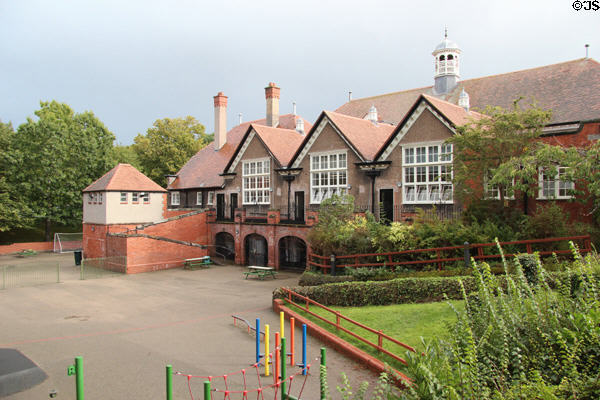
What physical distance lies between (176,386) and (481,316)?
694cm

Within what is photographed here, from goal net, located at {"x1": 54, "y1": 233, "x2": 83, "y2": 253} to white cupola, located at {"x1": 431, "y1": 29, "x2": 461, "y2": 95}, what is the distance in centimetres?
3568

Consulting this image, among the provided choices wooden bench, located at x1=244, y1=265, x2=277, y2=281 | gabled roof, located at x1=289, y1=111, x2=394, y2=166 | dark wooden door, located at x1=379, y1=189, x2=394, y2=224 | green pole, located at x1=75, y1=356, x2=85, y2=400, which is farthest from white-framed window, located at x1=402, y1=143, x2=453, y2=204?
green pole, located at x1=75, y1=356, x2=85, y2=400

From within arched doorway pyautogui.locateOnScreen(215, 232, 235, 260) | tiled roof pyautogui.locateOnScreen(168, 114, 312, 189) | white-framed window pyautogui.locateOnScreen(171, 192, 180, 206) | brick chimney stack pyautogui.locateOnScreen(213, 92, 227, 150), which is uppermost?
brick chimney stack pyautogui.locateOnScreen(213, 92, 227, 150)

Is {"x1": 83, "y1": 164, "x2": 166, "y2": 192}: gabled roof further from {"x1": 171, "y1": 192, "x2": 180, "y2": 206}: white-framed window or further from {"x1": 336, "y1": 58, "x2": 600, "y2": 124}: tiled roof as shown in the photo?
{"x1": 336, "y1": 58, "x2": 600, "y2": 124}: tiled roof

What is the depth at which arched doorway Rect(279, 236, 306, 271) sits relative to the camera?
29.1 m

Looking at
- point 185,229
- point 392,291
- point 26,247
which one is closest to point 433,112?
point 392,291

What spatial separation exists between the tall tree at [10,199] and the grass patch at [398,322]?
3389cm

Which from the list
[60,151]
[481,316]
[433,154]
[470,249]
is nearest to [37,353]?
[481,316]

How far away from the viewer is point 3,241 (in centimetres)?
4409

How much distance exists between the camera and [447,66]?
103ft

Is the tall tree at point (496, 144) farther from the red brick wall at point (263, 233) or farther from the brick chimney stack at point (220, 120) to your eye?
the brick chimney stack at point (220, 120)

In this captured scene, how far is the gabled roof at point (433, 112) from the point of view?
73.9 feet

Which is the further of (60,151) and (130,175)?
(60,151)

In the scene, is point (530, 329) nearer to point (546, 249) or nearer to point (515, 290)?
point (515, 290)
